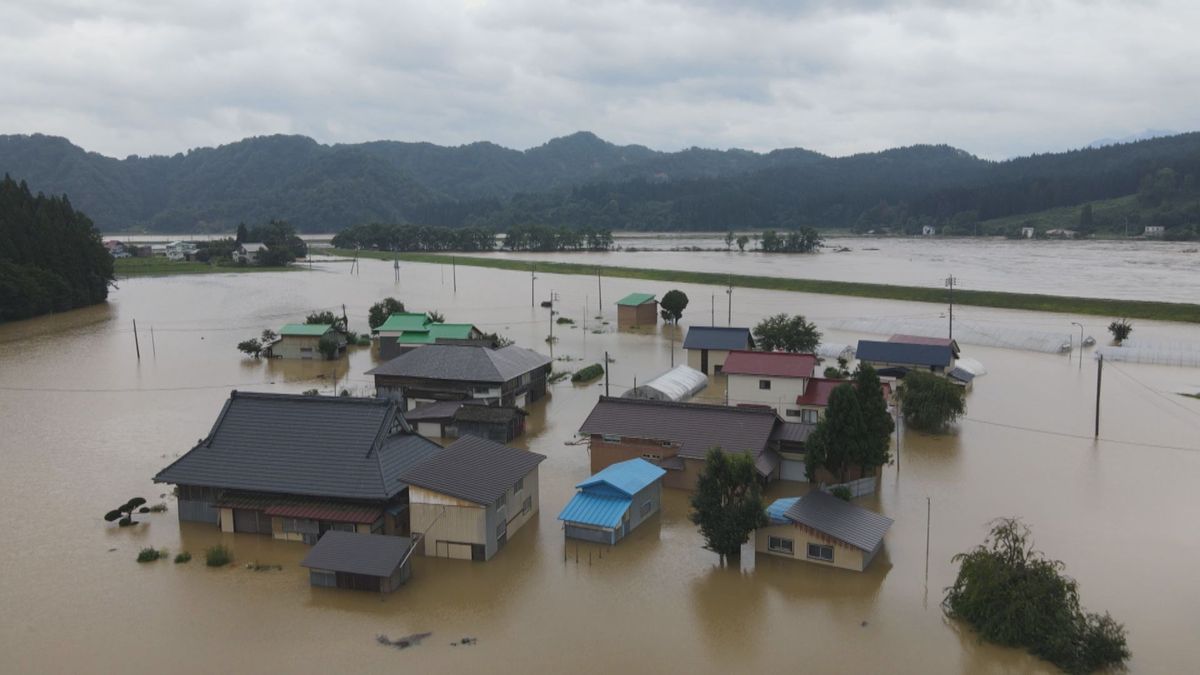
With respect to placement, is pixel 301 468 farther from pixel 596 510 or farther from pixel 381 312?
pixel 381 312

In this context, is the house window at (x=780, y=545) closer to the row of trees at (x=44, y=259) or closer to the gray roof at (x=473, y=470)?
the gray roof at (x=473, y=470)

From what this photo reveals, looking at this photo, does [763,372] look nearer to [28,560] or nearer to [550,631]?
[550,631]

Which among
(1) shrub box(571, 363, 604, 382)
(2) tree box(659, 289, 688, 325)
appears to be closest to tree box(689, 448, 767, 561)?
(1) shrub box(571, 363, 604, 382)

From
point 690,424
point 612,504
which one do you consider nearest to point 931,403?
point 690,424

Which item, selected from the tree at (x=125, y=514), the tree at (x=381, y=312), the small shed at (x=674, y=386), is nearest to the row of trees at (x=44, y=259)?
the tree at (x=381, y=312)

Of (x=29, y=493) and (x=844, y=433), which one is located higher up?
(x=844, y=433)

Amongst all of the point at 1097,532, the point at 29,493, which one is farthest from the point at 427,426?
Result: the point at 1097,532

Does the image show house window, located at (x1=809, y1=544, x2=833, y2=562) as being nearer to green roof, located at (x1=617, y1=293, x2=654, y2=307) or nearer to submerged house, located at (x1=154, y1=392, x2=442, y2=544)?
submerged house, located at (x1=154, y1=392, x2=442, y2=544)
